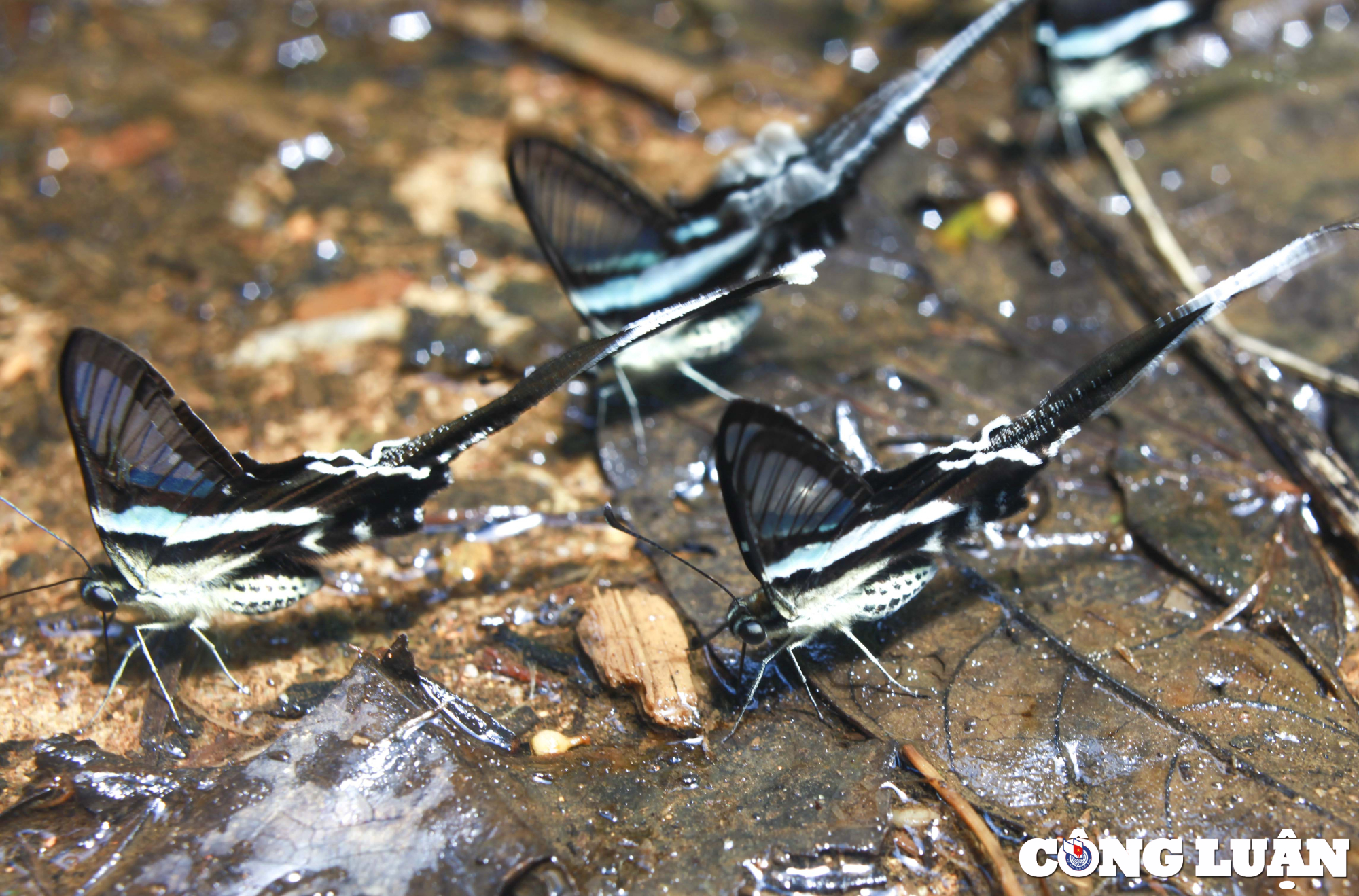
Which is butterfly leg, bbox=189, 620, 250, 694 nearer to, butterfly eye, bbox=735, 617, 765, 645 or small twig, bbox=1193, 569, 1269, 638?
butterfly eye, bbox=735, 617, 765, 645

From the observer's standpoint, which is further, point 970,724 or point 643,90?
point 643,90

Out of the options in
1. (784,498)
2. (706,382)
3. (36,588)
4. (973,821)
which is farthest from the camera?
(706,382)

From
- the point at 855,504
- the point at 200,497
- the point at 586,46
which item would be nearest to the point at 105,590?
the point at 200,497

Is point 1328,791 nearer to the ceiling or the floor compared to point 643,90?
nearer to the floor

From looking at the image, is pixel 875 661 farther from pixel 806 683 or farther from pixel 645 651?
pixel 645 651

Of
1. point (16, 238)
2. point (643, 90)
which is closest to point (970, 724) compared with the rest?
point (643, 90)

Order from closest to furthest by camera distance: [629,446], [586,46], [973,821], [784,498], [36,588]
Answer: [973,821] → [784,498] → [36,588] → [629,446] → [586,46]

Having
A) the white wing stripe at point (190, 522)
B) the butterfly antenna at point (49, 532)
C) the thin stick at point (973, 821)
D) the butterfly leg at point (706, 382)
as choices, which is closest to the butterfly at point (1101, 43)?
the butterfly leg at point (706, 382)

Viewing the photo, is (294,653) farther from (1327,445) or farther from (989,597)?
(1327,445)
